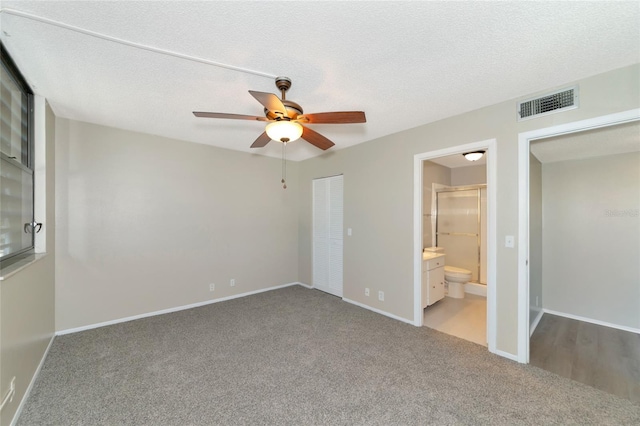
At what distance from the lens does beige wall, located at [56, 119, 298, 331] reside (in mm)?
3078

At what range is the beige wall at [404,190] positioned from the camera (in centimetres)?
213

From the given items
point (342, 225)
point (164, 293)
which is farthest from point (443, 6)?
point (164, 293)

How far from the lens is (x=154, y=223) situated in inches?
142

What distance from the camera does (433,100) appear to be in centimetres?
253

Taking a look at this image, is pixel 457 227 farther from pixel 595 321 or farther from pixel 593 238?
pixel 595 321

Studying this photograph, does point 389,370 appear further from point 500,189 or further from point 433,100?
point 433,100

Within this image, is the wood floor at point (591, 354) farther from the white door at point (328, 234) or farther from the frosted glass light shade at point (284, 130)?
the frosted glass light shade at point (284, 130)

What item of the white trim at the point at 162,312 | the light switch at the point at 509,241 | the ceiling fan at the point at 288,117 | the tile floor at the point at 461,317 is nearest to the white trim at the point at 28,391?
the white trim at the point at 162,312

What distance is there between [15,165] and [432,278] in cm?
464

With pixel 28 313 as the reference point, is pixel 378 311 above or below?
below

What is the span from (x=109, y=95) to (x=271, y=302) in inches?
127

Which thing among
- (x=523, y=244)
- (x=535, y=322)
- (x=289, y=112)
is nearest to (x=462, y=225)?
(x=535, y=322)

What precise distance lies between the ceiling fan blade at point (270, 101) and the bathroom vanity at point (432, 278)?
A: 2.85 metres

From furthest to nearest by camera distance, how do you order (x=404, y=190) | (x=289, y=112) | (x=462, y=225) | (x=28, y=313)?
(x=462, y=225) < (x=404, y=190) < (x=28, y=313) < (x=289, y=112)
